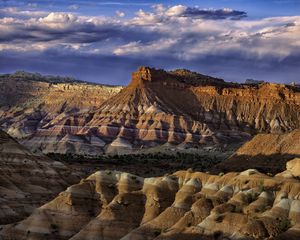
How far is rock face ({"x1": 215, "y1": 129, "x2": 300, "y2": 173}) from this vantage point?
402 ft

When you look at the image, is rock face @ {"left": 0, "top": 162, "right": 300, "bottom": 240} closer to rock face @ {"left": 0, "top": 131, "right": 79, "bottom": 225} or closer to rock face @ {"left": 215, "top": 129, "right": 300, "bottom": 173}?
Result: rock face @ {"left": 0, "top": 131, "right": 79, "bottom": 225}

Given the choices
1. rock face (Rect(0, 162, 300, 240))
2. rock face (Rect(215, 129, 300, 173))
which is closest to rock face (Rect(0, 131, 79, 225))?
rock face (Rect(0, 162, 300, 240))

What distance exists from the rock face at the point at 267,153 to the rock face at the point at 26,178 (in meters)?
26.3

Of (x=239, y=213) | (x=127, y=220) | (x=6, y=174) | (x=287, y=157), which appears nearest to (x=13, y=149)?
(x=6, y=174)

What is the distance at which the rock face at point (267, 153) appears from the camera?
402 feet

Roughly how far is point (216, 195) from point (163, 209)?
6006 millimetres

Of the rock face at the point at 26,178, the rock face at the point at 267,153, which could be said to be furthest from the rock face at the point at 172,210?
the rock face at the point at 267,153

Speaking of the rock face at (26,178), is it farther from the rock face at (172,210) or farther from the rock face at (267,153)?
the rock face at (267,153)

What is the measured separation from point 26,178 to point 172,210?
5183 cm

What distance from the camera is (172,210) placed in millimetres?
62438

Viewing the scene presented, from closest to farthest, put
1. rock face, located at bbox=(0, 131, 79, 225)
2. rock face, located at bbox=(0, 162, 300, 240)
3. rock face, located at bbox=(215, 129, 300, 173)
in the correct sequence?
rock face, located at bbox=(0, 162, 300, 240) → rock face, located at bbox=(0, 131, 79, 225) → rock face, located at bbox=(215, 129, 300, 173)

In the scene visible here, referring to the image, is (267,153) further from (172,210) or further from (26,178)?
(172,210)

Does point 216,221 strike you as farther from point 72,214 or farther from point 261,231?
point 72,214

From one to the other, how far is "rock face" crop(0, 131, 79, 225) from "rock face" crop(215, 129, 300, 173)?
1036 inches
